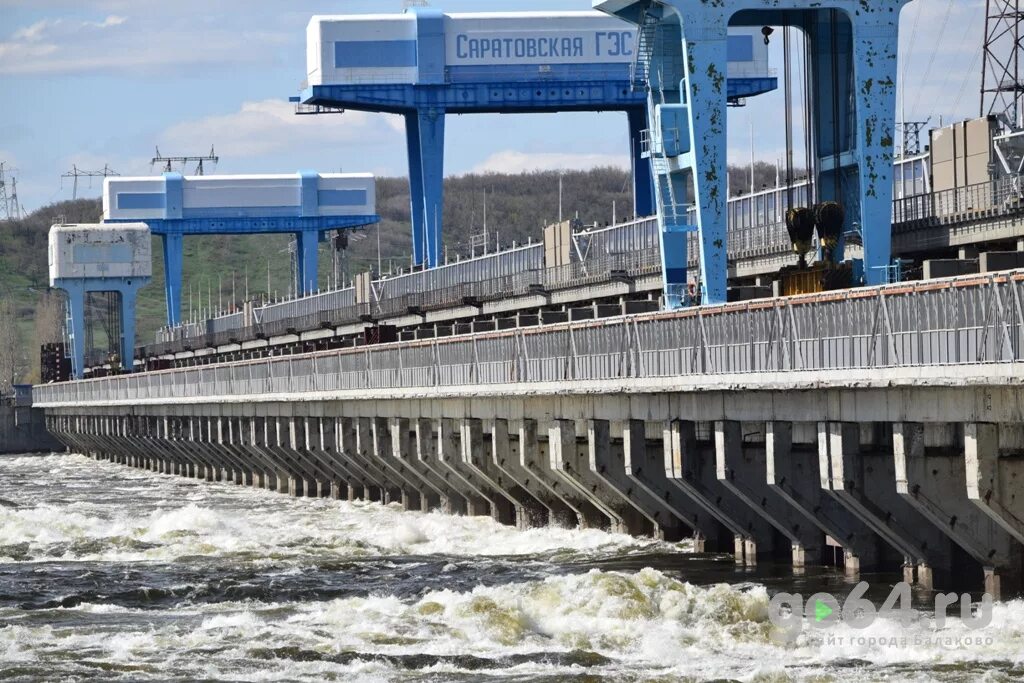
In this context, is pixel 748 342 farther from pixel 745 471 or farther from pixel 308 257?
pixel 308 257

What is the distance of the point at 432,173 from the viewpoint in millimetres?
92000

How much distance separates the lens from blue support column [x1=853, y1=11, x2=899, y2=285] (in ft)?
137

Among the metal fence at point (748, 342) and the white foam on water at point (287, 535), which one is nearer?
the metal fence at point (748, 342)

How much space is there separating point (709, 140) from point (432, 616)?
17761 mm

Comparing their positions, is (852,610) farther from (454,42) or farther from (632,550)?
(454,42)

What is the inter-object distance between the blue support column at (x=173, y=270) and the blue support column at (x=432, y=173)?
113ft

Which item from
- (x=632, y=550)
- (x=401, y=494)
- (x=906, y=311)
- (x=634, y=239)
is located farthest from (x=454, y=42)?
(x=906, y=311)

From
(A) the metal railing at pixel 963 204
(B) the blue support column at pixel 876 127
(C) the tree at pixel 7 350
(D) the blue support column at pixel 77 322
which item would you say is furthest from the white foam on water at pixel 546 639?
(C) the tree at pixel 7 350

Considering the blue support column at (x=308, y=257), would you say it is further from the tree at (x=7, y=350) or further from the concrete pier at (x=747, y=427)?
the concrete pier at (x=747, y=427)

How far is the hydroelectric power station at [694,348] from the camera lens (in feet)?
82.0

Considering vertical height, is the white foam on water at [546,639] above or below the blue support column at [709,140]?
below

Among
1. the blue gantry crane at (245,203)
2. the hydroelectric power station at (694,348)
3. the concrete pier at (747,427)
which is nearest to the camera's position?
the concrete pier at (747,427)

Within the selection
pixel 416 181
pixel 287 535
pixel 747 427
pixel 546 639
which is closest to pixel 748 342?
pixel 747 427

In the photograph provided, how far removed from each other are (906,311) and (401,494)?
27556 mm
